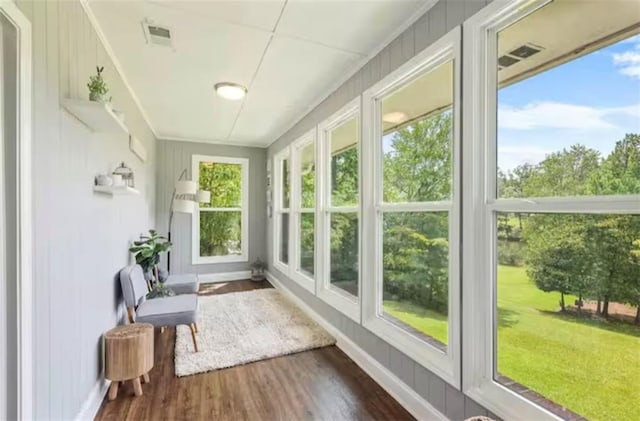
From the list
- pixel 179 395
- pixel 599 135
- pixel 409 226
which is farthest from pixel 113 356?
pixel 599 135

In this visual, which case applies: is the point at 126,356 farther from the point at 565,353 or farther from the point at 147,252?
the point at 565,353

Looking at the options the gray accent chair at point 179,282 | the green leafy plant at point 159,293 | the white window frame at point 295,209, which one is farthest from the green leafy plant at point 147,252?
the white window frame at point 295,209

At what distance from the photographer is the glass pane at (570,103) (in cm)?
116

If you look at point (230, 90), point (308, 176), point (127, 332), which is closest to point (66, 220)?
point (127, 332)

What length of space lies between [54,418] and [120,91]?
2.57 m

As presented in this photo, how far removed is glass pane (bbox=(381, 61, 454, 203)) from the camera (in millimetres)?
1967

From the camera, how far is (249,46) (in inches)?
94.0

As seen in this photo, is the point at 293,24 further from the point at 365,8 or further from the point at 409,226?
the point at 409,226

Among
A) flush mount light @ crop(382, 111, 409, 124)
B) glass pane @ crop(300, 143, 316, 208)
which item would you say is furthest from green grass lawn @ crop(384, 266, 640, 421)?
glass pane @ crop(300, 143, 316, 208)

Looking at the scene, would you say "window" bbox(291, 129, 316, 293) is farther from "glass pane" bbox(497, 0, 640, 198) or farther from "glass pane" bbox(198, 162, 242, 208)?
"glass pane" bbox(497, 0, 640, 198)

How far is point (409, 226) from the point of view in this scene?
7.36ft

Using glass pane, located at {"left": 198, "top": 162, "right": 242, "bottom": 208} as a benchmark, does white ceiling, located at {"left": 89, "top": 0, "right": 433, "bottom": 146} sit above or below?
above

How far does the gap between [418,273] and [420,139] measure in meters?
0.95

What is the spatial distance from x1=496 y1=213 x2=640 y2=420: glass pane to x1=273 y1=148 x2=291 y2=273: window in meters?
3.63
